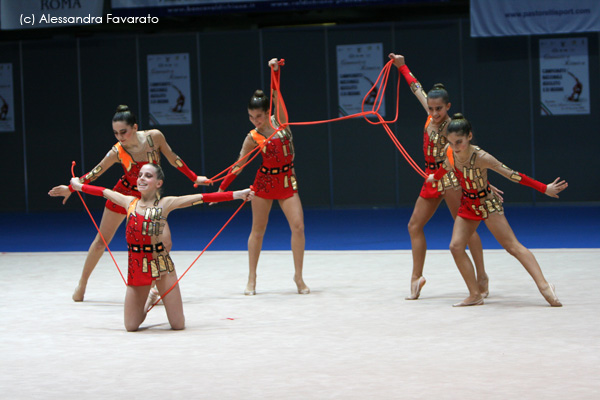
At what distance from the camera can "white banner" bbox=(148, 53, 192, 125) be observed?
13.6 metres

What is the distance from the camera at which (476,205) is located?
5.28 meters

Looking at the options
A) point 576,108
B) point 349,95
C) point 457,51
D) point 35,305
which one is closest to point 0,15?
point 349,95

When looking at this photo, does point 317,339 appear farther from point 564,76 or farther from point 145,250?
point 564,76

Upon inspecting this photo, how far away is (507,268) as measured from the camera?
683cm

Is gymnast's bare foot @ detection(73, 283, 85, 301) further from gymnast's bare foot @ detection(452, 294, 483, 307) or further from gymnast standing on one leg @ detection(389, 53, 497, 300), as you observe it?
gymnast's bare foot @ detection(452, 294, 483, 307)

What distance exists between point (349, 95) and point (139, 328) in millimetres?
8729

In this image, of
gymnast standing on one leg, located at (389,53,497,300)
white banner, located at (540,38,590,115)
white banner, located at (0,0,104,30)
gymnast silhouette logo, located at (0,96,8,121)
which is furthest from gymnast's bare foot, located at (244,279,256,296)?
gymnast silhouette logo, located at (0,96,8,121)

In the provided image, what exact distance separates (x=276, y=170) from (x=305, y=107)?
7355mm

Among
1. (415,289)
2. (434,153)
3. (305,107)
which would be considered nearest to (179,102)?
(305,107)

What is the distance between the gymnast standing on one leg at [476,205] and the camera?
5195mm

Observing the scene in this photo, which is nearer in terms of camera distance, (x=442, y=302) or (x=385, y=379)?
(x=385, y=379)

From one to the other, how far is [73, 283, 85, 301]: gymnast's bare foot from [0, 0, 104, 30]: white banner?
755 centimetres

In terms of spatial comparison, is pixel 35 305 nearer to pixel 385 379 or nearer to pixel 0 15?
pixel 385 379

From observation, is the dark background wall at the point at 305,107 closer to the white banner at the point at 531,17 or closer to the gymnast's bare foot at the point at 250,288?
the white banner at the point at 531,17
